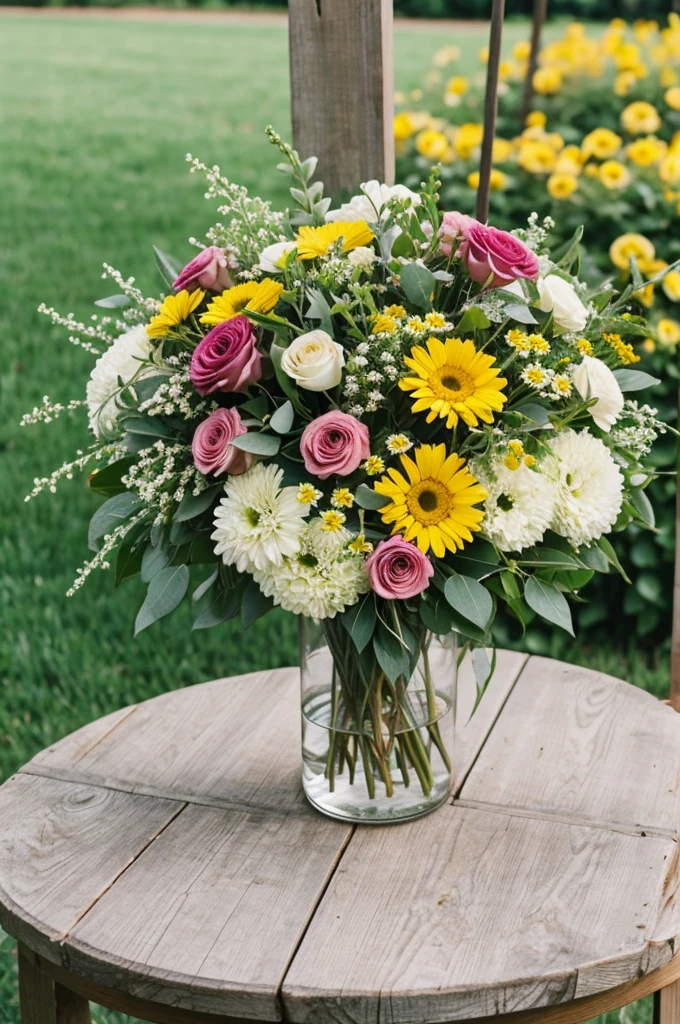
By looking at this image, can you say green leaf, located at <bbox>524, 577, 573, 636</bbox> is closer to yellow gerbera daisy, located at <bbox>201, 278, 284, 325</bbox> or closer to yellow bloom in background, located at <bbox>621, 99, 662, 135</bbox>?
yellow gerbera daisy, located at <bbox>201, 278, 284, 325</bbox>

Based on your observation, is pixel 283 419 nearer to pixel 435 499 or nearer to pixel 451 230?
pixel 435 499

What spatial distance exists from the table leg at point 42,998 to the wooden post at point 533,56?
2668 millimetres

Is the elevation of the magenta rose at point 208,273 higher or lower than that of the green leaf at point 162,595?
higher

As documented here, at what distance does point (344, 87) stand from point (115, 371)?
518 mm

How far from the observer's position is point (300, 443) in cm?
115

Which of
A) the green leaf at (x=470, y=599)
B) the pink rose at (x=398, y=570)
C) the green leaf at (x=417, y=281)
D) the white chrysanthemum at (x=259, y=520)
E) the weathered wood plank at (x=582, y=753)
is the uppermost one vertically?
the green leaf at (x=417, y=281)

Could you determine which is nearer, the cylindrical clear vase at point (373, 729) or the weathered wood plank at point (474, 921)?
the weathered wood plank at point (474, 921)

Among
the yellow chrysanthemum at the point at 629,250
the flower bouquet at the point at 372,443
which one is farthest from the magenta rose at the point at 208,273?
the yellow chrysanthemum at the point at 629,250

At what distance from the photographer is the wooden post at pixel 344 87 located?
58.9 inches

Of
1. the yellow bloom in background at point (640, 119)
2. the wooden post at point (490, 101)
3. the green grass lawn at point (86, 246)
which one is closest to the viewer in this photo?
the wooden post at point (490, 101)

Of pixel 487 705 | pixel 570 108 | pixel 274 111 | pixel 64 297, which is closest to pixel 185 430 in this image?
pixel 487 705

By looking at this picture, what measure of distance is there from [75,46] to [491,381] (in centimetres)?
987

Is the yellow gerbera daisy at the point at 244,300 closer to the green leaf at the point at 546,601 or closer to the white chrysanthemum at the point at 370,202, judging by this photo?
the white chrysanthemum at the point at 370,202

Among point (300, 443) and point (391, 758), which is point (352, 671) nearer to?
point (391, 758)
